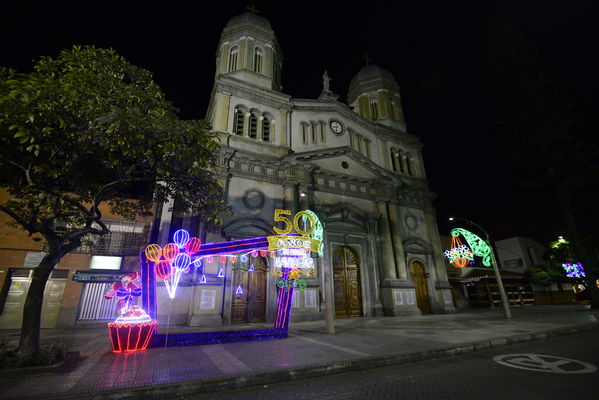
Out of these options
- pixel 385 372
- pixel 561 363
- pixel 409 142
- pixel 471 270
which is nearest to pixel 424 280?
pixel 471 270

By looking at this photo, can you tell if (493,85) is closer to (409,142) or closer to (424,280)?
(409,142)

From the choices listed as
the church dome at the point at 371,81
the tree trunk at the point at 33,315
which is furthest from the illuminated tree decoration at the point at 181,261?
the church dome at the point at 371,81

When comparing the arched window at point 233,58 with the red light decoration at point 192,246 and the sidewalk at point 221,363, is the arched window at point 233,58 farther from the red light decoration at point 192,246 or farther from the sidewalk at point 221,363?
the sidewalk at point 221,363

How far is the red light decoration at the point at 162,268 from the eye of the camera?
895 cm

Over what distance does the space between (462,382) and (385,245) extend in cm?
1502

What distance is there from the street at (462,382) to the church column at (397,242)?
12397 millimetres

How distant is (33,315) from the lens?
6.49 metres

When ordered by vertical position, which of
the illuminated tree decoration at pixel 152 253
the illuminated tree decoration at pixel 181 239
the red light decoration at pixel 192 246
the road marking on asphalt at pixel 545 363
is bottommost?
the road marking on asphalt at pixel 545 363

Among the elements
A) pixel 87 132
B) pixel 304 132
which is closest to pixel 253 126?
pixel 304 132

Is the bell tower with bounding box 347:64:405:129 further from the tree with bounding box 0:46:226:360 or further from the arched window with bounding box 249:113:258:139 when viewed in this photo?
the tree with bounding box 0:46:226:360

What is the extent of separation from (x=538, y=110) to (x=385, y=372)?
26.0 meters

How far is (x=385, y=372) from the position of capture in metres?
5.99

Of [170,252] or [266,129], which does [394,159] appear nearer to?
[266,129]

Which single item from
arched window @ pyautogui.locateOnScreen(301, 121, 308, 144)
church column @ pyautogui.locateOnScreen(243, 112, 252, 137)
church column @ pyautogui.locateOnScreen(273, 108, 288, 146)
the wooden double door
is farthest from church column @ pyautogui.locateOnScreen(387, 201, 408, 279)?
church column @ pyautogui.locateOnScreen(243, 112, 252, 137)
